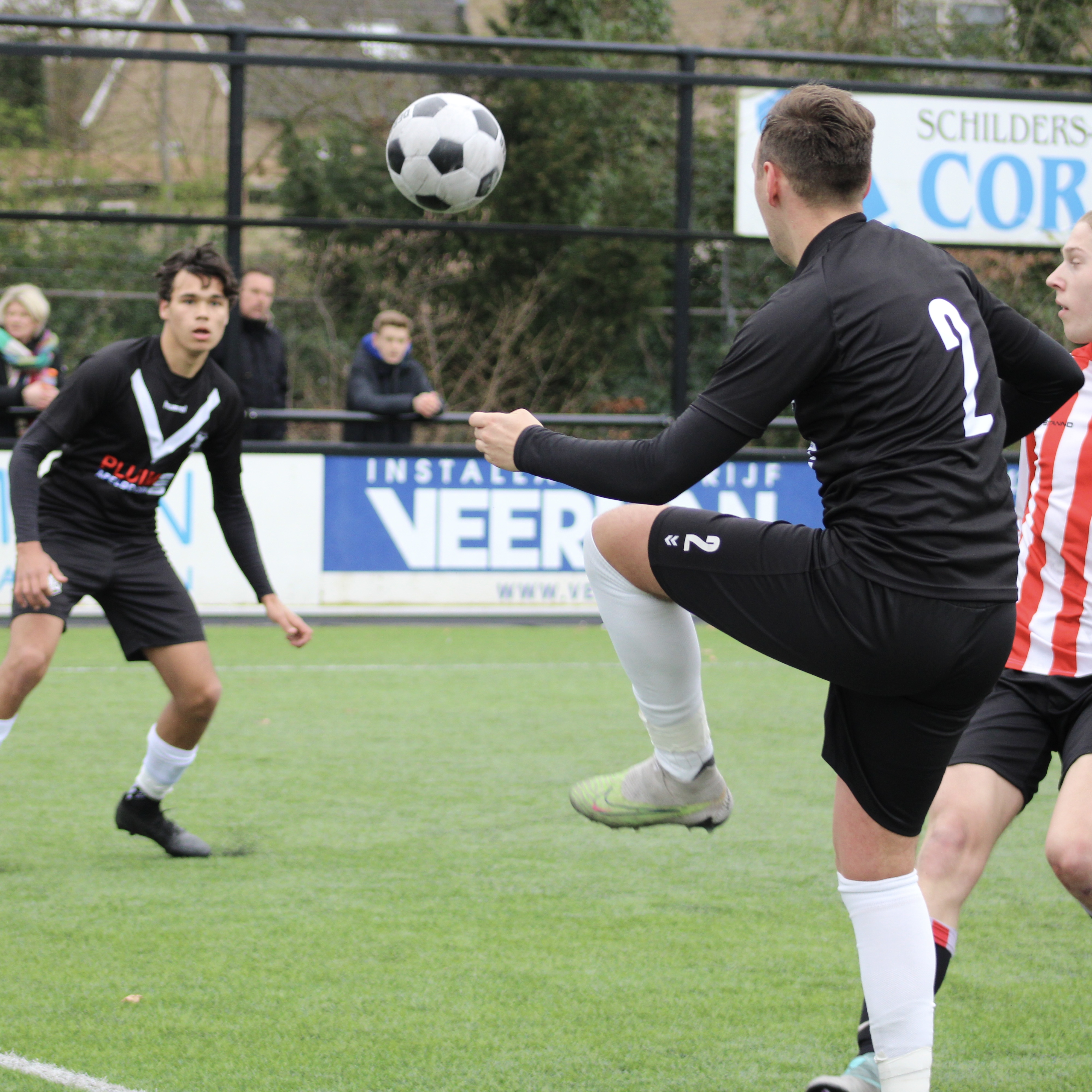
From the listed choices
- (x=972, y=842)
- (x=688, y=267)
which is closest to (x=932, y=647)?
(x=972, y=842)

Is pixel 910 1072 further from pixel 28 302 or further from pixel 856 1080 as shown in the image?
pixel 28 302

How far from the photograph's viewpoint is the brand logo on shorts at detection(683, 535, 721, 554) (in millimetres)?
2791

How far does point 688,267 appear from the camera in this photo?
1193 centimetres

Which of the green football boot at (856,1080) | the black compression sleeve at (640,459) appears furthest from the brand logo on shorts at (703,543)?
the green football boot at (856,1080)

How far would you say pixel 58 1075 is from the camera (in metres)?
3.20

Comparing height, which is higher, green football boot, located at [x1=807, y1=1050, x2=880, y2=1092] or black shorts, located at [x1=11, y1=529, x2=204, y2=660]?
black shorts, located at [x1=11, y1=529, x2=204, y2=660]

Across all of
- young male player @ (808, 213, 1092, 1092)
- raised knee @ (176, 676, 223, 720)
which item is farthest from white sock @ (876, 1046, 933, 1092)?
raised knee @ (176, 676, 223, 720)

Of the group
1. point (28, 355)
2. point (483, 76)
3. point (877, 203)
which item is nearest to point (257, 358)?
point (28, 355)

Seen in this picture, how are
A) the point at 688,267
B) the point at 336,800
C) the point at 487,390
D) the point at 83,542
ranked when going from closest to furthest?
1. the point at 83,542
2. the point at 336,800
3. the point at 688,267
4. the point at 487,390

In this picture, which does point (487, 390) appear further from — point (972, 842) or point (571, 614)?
point (972, 842)

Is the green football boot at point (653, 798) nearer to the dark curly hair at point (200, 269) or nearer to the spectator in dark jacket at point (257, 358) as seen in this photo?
the dark curly hair at point (200, 269)

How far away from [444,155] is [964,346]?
329 cm

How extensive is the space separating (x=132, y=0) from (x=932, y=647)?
23878mm

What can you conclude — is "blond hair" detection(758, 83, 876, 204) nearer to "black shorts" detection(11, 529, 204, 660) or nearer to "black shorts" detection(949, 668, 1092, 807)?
"black shorts" detection(949, 668, 1092, 807)
